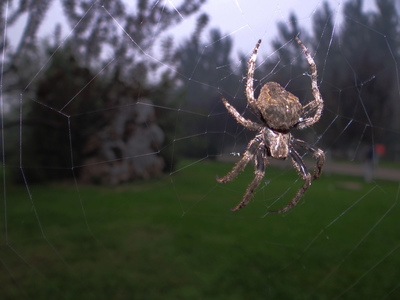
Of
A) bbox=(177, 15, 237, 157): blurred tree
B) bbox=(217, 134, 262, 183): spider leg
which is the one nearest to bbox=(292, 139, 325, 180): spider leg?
bbox=(217, 134, 262, 183): spider leg

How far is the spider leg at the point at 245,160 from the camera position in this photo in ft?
5.68

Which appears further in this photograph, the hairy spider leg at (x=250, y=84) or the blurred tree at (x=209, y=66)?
the blurred tree at (x=209, y=66)

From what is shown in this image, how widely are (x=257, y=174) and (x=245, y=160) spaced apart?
105 mm

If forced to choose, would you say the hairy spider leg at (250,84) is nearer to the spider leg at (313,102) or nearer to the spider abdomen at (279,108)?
the spider abdomen at (279,108)

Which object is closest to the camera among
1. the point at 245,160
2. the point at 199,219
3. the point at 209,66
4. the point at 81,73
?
the point at 245,160

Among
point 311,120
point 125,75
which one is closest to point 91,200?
point 125,75

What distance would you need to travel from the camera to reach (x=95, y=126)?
5.70 metres

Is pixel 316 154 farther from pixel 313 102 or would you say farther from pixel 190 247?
pixel 190 247

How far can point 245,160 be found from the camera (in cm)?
176

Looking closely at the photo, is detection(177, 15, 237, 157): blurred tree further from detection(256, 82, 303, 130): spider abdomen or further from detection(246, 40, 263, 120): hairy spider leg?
detection(256, 82, 303, 130): spider abdomen

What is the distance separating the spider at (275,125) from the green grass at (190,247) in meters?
0.69

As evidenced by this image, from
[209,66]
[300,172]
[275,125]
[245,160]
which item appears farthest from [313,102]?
[209,66]

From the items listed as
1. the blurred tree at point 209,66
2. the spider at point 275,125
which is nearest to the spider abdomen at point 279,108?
the spider at point 275,125

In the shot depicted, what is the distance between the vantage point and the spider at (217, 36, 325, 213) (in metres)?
1.67
